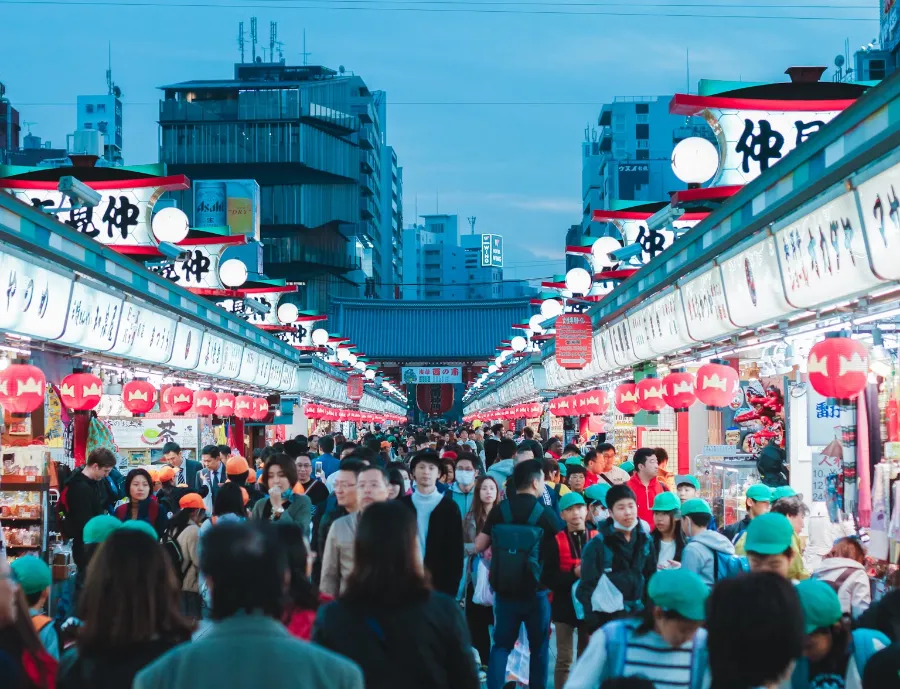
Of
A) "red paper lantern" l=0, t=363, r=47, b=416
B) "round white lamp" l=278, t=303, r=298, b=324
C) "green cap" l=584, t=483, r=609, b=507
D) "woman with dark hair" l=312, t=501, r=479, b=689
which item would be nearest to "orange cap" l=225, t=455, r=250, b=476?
"red paper lantern" l=0, t=363, r=47, b=416

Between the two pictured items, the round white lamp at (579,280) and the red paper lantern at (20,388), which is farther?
the round white lamp at (579,280)

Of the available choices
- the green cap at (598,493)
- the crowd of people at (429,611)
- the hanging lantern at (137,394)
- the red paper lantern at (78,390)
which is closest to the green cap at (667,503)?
the crowd of people at (429,611)

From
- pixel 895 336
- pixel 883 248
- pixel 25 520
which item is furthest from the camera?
pixel 25 520

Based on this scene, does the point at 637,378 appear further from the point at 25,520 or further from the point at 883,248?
the point at 883,248

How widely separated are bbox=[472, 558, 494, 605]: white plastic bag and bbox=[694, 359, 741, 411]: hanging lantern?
177 inches

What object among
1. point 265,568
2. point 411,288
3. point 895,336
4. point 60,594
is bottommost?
point 60,594

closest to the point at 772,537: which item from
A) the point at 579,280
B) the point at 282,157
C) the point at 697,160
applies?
the point at 697,160

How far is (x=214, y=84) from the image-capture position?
78.2 m

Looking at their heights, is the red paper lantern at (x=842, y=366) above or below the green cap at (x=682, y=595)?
above

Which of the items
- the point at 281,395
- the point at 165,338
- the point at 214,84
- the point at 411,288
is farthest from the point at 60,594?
the point at 411,288

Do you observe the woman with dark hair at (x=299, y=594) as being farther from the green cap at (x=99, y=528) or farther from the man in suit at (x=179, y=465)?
the man in suit at (x=179, y=465)

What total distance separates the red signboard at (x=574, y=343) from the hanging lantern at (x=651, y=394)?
473 centimetres

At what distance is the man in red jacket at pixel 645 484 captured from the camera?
1102cm

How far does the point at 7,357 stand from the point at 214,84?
6799 centimetres
